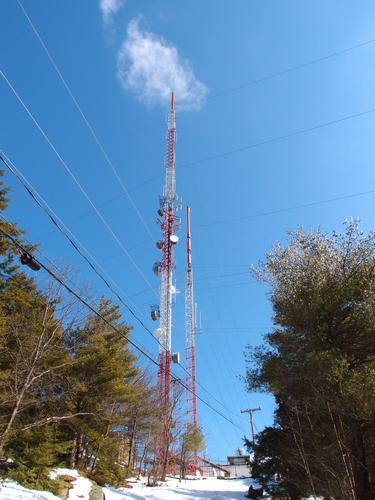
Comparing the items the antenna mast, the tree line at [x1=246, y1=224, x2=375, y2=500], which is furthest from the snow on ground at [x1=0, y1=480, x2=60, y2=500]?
the antenna mast

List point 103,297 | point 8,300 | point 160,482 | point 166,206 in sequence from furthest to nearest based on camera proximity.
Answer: point 166,206, point 160,482, point 103,297, point 8,300

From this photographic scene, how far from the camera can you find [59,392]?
2062 centimetres

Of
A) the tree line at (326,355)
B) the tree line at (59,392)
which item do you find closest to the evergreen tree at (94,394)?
the tree line at (59,392)

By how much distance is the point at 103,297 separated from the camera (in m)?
23.5

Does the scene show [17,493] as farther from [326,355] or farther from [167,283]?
[167,283]

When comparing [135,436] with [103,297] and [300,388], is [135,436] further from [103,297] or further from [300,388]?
[300,388]

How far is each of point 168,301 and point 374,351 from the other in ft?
69.4

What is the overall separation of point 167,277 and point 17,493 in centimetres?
2270

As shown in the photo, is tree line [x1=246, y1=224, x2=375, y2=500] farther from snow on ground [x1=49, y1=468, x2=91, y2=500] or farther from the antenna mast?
the antenna mast

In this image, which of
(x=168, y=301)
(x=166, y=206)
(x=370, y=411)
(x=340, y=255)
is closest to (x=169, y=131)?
(x=166, y=206)

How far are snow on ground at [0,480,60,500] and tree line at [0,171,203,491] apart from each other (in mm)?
606

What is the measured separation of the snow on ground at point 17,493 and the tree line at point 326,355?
27.0 ft

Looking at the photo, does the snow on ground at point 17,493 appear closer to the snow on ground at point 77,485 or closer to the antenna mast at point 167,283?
the snow on ground at point 77,485

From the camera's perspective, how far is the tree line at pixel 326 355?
11.2 m
